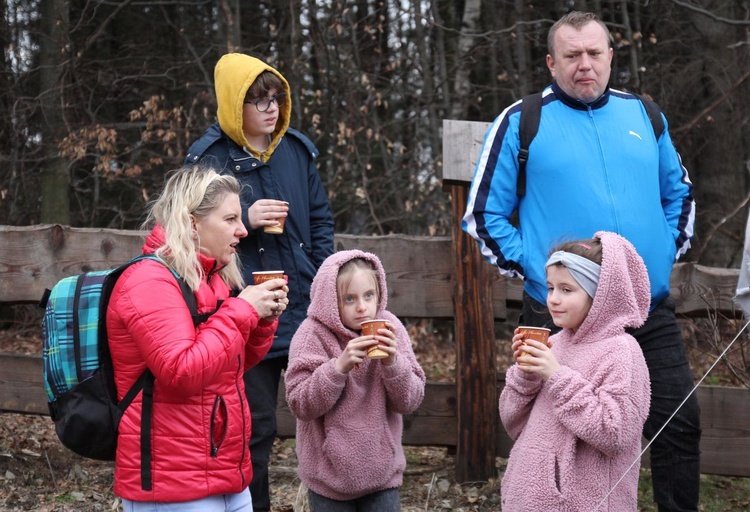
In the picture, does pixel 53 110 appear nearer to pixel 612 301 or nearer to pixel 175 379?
pixel 175 379

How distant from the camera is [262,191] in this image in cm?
462

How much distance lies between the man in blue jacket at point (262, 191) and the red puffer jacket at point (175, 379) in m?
1.06

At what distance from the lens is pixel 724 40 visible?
10.2 metres

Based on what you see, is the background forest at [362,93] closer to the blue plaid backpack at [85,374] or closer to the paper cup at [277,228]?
the paper cup at [277,228]

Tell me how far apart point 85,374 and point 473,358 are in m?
2.86

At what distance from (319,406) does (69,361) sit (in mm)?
1074

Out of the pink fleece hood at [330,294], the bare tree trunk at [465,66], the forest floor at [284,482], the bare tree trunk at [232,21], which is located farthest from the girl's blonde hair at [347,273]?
the bare tree trunk at [232,21]

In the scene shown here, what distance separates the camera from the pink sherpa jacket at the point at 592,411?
3398 mm

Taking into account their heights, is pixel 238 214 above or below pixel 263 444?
above

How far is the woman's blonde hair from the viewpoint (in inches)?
134

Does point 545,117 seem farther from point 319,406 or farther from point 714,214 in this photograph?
point 714,214

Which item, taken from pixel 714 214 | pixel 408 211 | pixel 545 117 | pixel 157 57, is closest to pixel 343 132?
pixel 408 211

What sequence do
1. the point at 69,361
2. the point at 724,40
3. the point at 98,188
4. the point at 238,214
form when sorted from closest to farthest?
the point at 69,361 < the point at 238,214 < the point at 724,40 < the point at 98,188

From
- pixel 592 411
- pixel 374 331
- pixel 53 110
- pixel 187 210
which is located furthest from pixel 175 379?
pixel 53 110
